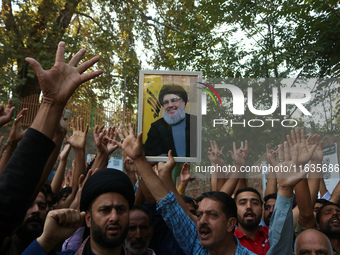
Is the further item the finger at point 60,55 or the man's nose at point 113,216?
the man's nose at point 113,216

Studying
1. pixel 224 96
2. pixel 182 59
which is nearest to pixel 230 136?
pixel 224 96

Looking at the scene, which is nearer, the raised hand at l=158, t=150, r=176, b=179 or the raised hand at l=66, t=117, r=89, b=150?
the raised hand at l=158, t=150, r=176, b=179

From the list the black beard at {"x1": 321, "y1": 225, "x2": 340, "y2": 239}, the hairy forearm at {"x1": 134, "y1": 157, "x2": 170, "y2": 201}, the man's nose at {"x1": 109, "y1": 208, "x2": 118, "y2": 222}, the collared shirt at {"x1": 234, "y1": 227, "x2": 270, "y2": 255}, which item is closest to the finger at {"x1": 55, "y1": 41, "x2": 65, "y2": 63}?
the man's nose at {"x1": 109, "y1": 208, "x2": 118, "y2": 222}

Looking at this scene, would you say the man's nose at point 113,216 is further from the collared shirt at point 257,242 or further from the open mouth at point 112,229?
the collared shirt at point 257,242

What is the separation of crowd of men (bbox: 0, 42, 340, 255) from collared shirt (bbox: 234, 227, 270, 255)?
11mm

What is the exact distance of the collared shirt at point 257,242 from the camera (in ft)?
12.6

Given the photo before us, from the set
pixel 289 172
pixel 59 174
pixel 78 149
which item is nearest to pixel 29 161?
pixel 289 172

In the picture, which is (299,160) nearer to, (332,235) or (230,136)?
(332,235)

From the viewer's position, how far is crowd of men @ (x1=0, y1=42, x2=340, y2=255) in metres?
1.36

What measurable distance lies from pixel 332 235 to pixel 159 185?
Result: 2.05 m

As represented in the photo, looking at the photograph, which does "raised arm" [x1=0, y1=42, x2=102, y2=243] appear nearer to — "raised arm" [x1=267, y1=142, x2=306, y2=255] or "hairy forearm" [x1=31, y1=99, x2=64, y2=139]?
"hairy forearm" [x1=31, y1=99, x2=64, y2=139]

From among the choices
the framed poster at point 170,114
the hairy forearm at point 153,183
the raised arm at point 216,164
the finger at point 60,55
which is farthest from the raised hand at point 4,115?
the raised arm at point 216,164

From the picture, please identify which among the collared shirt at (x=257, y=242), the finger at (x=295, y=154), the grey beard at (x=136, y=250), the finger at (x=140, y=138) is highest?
the finger at (x=140, y=138)

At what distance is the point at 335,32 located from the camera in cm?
742
